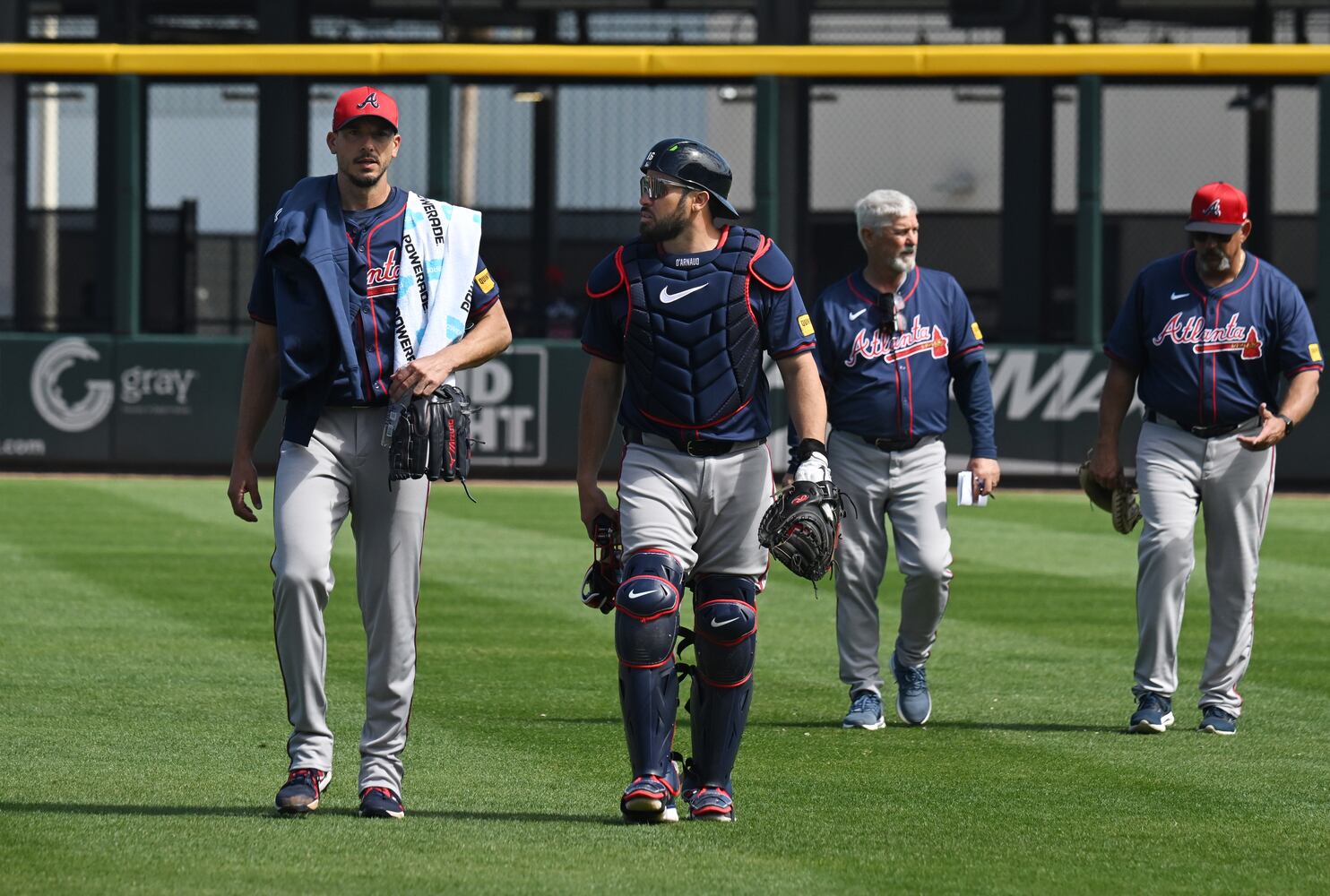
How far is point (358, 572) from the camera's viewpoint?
19.0ft

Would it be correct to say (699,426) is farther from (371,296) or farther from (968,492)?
(968,492)

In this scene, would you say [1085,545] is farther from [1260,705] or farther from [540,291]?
[540,291]

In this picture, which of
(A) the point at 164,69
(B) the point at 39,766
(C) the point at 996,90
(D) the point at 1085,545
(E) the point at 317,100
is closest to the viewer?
(B) the point at 39,766

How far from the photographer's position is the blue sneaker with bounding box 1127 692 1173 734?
7.42 metres

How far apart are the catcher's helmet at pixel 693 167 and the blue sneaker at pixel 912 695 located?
8.25 ft

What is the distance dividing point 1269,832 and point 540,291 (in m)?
17.7

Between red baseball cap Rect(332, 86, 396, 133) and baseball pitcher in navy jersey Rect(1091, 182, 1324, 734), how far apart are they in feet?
10.4

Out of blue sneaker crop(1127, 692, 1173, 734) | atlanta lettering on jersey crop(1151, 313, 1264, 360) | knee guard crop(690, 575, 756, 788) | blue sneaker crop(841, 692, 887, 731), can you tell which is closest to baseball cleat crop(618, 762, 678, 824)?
knee guard crop(690, 575, 756, 788)

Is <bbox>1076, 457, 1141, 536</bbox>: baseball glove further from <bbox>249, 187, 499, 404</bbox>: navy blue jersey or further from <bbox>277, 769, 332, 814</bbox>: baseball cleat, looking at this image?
<bbox>277, 769, 332, 814</bbox>: baseball cleat

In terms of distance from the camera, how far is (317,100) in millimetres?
23844

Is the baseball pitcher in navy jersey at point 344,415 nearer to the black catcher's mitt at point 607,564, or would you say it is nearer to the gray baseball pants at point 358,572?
the gray baseball pants at point 358,572

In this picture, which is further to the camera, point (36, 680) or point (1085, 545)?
point (1085, 545)

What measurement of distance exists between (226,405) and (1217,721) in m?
15.3

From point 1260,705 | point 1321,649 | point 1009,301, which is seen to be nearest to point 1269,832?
point 1260,705
